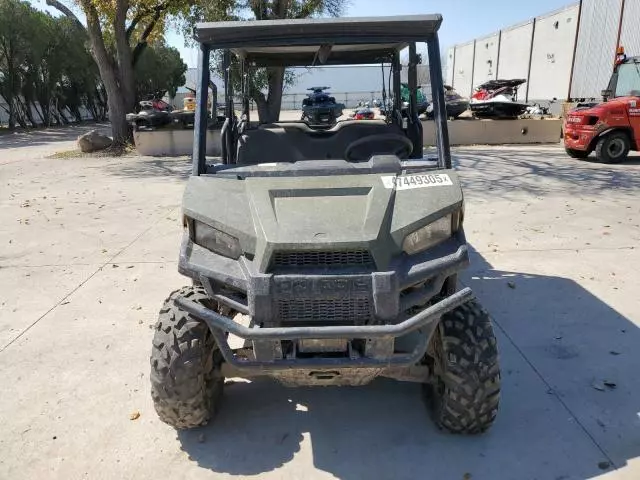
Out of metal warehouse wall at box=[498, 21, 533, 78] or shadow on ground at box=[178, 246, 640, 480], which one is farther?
metal warehouse wall at box=[498, 21, 533, 78]

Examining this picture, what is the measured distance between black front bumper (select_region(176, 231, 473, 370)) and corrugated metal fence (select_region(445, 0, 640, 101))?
19412 mm

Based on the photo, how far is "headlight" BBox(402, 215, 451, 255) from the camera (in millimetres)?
2414

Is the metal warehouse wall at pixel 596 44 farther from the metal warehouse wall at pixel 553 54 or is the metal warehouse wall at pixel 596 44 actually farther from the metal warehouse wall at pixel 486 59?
the metal warehouse wall at pixel 486 59

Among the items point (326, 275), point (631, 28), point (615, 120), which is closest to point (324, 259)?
point (326, 275)

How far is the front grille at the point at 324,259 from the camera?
230 centimetres

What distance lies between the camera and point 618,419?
287cm

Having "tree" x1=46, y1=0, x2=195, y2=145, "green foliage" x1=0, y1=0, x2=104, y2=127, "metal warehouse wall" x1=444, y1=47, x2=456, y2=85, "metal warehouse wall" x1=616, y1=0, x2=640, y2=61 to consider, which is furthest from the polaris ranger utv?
"metal warehouse wall" x1=444, y1=47, x2=456, y2=85

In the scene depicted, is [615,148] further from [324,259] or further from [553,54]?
[553,54]

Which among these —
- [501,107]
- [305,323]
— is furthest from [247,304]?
[501,107]

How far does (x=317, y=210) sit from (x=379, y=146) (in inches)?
47.8

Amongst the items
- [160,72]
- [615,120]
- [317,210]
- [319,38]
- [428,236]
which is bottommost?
[428,236]

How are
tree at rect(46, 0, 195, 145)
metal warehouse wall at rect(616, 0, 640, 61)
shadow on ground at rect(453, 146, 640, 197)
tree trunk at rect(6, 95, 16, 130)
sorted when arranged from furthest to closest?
tree trunk at rect(6, 95, 16, 130), metal warehouse wall at rect(616, 0, 640, 61), tree at rect(46, 0, 195, 145), shadow on ground at rect(453, 146, 640, 197)

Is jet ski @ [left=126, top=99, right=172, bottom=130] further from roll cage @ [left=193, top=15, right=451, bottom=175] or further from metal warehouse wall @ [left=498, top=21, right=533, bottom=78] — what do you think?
metal warehouse wall @ [left=498, top=21, right=533, bottom=78]

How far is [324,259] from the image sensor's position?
2.31m
